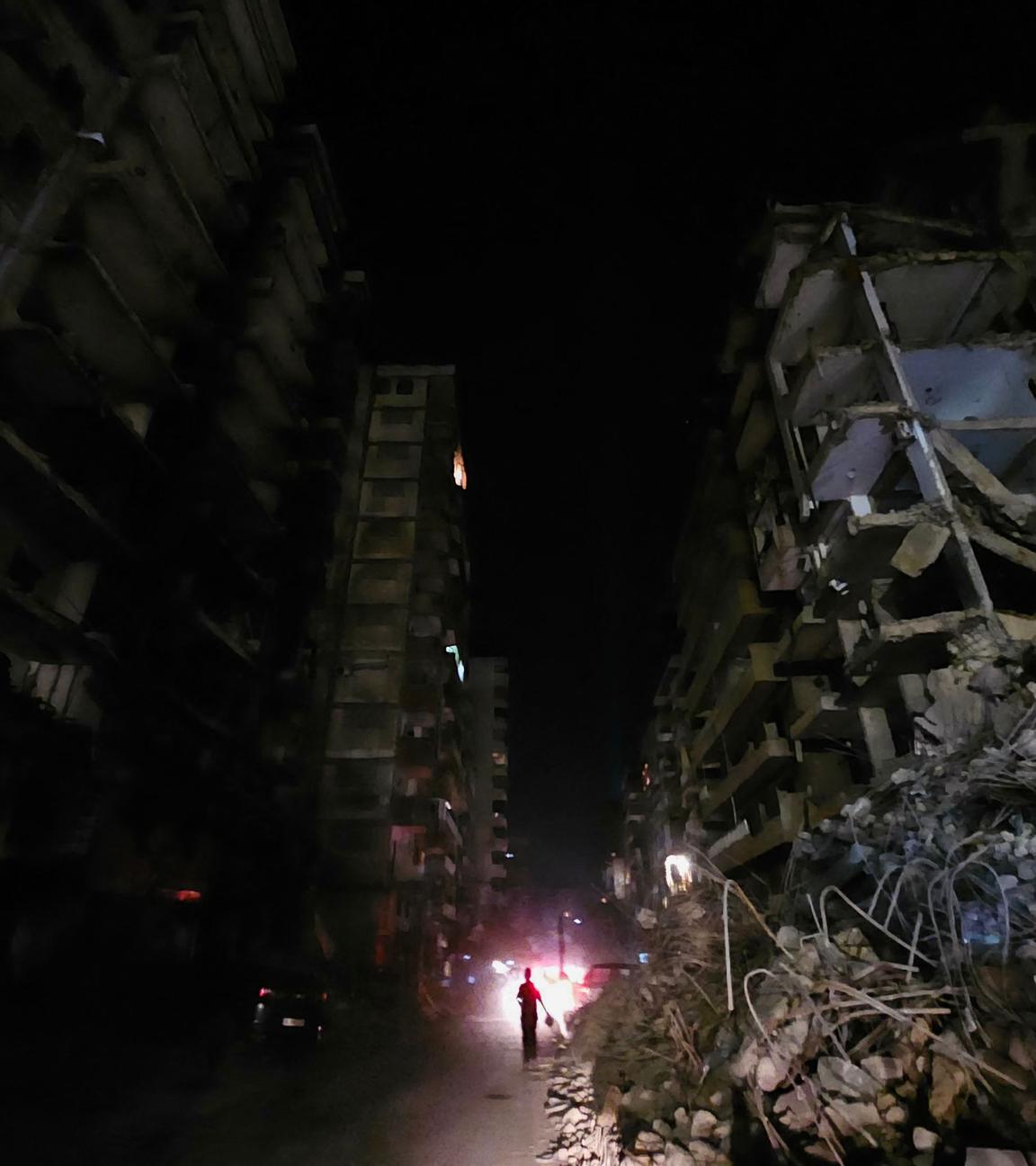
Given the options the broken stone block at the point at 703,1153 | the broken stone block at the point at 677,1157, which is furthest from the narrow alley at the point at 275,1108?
the broken stone block at the point at 703,1153

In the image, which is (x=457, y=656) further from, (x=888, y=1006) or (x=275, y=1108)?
(x=888, y=1006)

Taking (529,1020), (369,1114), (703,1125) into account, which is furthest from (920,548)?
(369,1114)

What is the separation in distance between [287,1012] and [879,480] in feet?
53.3

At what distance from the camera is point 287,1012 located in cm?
1167

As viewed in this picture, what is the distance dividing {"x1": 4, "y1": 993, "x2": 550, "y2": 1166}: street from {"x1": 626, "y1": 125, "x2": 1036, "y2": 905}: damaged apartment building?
7.43m

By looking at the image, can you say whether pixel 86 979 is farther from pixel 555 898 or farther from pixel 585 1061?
pixel 555 898

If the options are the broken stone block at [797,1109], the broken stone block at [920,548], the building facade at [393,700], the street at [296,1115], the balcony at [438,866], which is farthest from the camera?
the balcony at [438,866]

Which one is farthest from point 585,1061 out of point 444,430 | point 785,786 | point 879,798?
point 444,430

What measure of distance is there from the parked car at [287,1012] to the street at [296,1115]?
1.08 ft

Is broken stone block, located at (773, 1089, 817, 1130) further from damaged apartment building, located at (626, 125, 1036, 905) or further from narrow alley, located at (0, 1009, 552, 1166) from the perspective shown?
damaged apartment building, located at (626, 125, 1036, 905)

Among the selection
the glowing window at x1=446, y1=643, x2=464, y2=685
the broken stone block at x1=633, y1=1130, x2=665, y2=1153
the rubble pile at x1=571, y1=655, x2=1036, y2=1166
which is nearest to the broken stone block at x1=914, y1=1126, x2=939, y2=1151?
the rubble pile at x1=571, y1=655, x2=1036, y2=1166

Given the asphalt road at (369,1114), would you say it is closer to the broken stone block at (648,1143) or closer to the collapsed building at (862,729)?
the collapsed building at (862,729)

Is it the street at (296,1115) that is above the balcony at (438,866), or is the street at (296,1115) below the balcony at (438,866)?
below

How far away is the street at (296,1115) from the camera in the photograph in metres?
6.74
